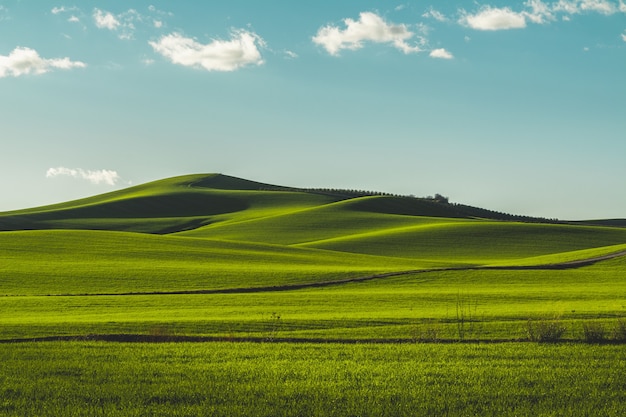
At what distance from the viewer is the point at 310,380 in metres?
15.3

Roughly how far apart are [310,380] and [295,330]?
34.1 ft

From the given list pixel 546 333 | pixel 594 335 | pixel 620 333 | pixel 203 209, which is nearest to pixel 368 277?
pixel 546 333

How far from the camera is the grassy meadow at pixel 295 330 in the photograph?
13.7 m

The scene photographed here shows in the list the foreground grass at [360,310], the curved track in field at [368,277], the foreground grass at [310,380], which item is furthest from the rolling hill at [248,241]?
the foreground grass at [310,380]

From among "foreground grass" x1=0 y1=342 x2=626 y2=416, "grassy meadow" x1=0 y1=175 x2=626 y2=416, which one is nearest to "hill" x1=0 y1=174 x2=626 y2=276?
"grassy meadow" x1=0 y1=175 x2=626 y2=416

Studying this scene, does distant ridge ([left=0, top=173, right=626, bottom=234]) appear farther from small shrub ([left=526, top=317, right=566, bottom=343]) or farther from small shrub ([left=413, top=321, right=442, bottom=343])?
small shrub ([left=526, top=317, right=566, bottom=343])

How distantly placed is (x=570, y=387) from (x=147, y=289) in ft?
102

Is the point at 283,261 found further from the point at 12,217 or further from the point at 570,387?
the point at 12,217

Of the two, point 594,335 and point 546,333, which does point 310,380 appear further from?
point 594,335

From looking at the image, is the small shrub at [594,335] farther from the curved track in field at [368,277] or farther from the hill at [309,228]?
the hill at [309,228]

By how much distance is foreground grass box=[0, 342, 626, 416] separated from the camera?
1292 cm

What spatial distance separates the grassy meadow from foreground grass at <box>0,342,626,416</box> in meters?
0.05

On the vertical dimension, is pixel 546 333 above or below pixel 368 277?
above

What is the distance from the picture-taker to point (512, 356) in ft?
60.0
